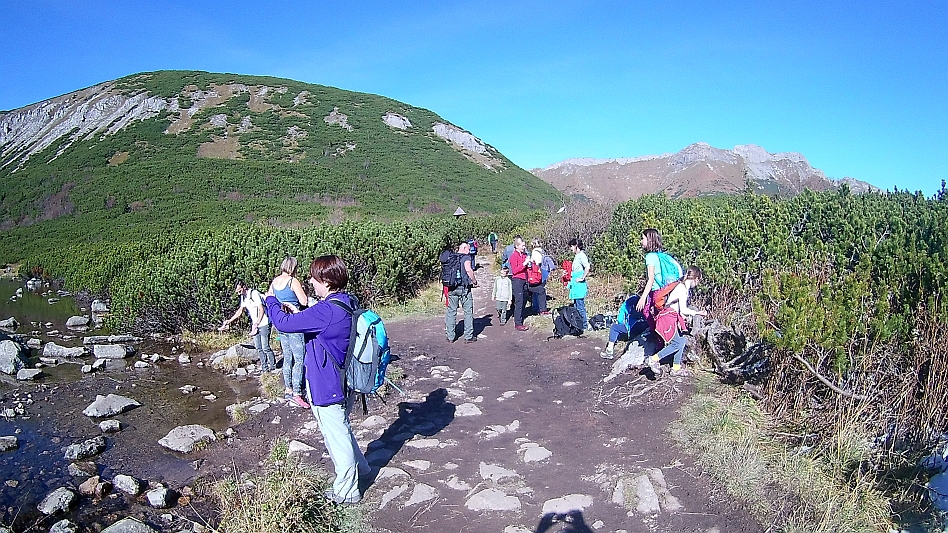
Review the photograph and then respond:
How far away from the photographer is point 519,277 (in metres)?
10.7

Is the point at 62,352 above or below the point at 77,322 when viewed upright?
below

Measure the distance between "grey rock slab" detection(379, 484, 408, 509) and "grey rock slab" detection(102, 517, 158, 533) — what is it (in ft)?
6.17

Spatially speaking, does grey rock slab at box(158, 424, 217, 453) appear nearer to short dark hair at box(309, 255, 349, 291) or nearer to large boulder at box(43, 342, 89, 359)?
short dark hair at box(309, 255, 349, 291)

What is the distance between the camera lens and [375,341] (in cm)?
420

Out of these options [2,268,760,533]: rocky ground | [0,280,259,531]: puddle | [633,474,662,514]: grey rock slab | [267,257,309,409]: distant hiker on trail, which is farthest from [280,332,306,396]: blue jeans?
[633,474,662,514]: grey rock slab

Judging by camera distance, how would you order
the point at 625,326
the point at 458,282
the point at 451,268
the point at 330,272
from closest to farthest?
1. the point at 330,272
2. the point at 625,326
3. the point at 451,268
4. the point at 458,282

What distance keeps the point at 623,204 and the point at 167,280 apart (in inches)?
491

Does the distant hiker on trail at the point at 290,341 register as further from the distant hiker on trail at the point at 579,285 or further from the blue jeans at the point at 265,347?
the distant hiker on trail at the point at 579,285

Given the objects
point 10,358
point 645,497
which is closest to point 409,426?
point 645,497

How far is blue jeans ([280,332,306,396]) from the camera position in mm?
7067

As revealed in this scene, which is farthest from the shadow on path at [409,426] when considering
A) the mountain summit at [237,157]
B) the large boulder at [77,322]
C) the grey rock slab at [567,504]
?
the mountain summit at [237,157]

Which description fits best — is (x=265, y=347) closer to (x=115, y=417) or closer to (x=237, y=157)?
(x=115, y=417)

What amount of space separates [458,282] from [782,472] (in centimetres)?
585

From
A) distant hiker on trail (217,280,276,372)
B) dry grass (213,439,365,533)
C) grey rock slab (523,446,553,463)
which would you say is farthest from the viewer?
distant hiker on trail (217,280,276,372)
